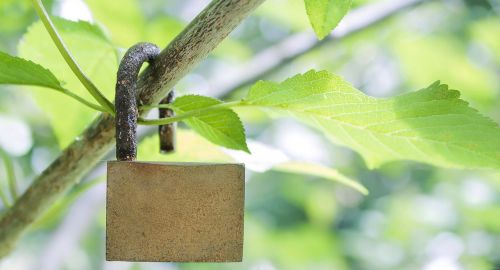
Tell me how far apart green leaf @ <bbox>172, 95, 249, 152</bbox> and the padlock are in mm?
33

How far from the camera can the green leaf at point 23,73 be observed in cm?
45

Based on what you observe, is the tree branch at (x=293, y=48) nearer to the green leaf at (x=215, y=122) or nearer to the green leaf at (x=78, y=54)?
the green leaf at (x=78, y=54)

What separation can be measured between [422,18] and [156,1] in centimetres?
79

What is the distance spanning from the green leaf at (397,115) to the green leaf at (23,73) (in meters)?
0.13

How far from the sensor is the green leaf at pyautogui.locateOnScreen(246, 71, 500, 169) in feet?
1.46

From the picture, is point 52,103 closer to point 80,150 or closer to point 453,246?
point 80,150

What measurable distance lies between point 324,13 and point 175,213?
0.15 m

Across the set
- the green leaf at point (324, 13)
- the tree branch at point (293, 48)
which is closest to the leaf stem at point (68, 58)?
the green leaf at point (324, 13)

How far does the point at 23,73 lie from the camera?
45 centimetres

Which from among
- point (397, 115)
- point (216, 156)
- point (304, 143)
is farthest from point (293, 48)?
point (304, 143)

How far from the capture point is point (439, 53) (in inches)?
58.4

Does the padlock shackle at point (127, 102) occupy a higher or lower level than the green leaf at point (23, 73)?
lower

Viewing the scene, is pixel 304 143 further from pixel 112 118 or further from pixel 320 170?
pixel 112 118

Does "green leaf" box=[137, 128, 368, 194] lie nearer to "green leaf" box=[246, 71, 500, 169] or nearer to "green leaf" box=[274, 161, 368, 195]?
"green leaf" box=[274, 161, 368, 195]
